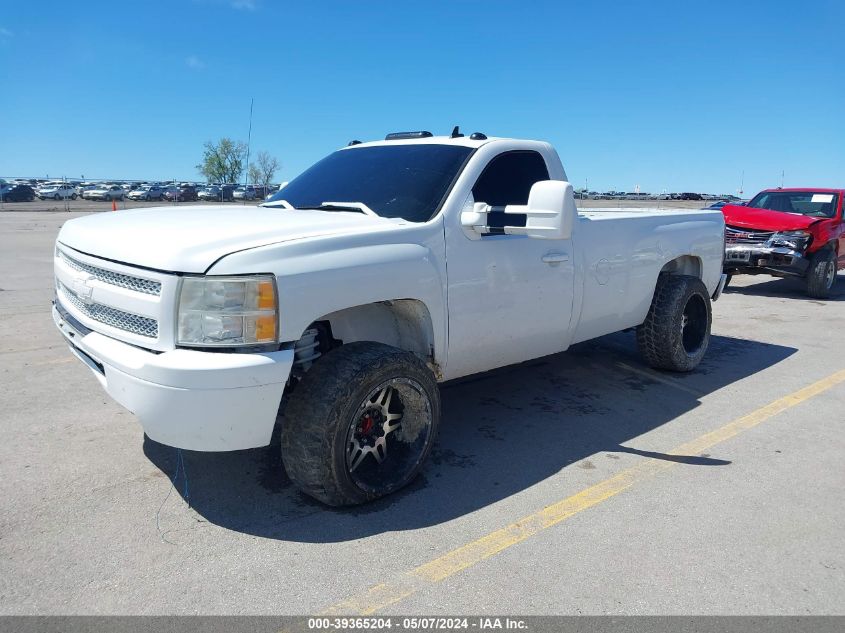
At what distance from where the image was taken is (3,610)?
2.54 metres

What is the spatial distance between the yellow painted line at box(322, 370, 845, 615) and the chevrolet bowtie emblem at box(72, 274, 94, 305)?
196cm

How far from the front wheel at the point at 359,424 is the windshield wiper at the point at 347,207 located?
88 centimetres

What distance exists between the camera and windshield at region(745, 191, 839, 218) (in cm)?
1135

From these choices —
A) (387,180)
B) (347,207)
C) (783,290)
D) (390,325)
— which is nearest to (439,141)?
(387,180)

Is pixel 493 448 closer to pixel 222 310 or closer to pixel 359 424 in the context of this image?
pixel 359 424

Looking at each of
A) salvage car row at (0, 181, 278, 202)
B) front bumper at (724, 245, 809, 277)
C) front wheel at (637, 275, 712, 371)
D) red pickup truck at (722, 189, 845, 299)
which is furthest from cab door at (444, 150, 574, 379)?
salvage car row at (0, 181, 278, 202)

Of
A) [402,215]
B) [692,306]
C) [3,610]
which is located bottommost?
[3,610]

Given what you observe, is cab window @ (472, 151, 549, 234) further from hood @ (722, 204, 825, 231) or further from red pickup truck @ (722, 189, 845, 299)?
red pickup truck @ (722, 189, 845, 299)

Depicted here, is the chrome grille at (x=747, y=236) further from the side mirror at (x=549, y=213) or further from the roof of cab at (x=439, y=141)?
the side mirror at (x=549, y=213)

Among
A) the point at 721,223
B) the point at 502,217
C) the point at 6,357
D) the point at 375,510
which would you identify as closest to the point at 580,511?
the point at 375,510

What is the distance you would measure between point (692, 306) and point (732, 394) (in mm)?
923

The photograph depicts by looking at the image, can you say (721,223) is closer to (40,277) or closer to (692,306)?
(692,306)

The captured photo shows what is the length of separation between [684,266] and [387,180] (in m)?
3.32

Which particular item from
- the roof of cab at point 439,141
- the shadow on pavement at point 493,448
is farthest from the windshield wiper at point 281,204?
the shadow on pavement at point 493,448
